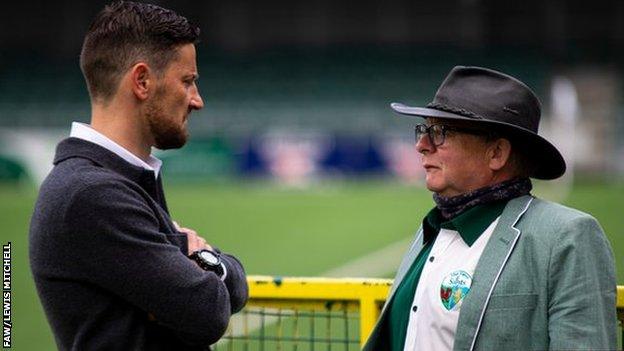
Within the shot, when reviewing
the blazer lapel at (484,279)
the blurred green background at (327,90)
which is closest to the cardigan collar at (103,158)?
the blazer lapel at (484,279)

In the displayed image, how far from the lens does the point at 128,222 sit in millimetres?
2652

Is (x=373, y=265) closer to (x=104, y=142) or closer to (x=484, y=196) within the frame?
(x=484, y=196)

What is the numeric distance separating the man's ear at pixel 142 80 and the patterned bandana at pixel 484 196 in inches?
35.9

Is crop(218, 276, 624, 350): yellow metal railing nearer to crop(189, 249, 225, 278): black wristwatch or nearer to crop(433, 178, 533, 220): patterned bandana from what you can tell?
crop(433, 178, 533, 220): patterned bandana

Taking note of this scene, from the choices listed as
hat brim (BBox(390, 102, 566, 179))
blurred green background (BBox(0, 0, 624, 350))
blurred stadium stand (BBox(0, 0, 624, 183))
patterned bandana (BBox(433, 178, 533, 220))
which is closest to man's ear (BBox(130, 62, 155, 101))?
hat brim (BBox(390, 102, 566, 179))

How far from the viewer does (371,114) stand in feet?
103

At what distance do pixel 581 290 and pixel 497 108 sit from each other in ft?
1.92

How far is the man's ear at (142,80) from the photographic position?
112 inches

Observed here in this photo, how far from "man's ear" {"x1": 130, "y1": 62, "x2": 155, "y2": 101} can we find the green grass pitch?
Answer: 5265 millimetres

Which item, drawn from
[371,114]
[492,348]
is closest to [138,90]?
[492,348]

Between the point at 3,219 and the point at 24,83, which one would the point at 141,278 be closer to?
the point at 3,219

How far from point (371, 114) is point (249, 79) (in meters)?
5.63

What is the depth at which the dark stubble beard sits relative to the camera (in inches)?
114

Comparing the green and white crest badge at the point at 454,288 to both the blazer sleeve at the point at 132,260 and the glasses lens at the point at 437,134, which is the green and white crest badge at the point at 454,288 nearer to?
the glasses lens at the point at 437,134
